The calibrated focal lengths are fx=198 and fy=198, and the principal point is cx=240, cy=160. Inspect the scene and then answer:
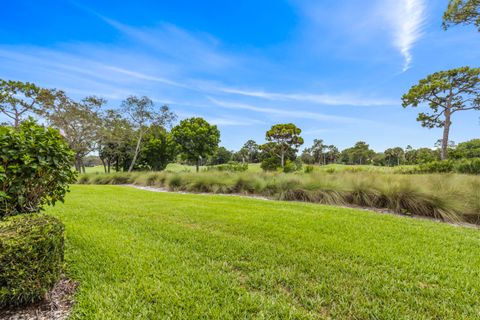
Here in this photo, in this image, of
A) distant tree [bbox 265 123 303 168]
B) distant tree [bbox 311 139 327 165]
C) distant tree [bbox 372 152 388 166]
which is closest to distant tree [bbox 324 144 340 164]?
distant tree [bbox 311 139 327 165]

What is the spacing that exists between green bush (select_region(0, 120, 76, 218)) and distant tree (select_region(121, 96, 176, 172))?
782 inches

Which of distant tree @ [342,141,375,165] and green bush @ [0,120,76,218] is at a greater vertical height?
distant tree @ [342,141,375,165]

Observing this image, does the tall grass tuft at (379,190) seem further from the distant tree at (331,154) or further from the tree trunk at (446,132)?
the distant tree at (331,154)

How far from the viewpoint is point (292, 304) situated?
4.92 ft

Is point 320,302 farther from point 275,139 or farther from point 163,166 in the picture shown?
point 163,166

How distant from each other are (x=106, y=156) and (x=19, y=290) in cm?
3031

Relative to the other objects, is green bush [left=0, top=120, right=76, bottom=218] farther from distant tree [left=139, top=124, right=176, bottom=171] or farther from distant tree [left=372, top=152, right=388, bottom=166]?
distant tree [left=372, top=152, right=388, bottom=166]

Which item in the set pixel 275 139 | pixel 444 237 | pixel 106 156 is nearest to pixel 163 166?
pixel 106 156

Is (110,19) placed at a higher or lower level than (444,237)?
higher

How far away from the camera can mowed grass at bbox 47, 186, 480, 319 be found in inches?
56.8

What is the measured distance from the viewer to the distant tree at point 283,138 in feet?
89.7

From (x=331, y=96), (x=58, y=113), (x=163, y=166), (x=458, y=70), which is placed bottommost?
(x=163, y=166)

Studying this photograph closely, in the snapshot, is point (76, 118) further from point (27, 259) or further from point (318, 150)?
point (318, 150)

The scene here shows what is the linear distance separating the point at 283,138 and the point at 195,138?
12436 millimetres
